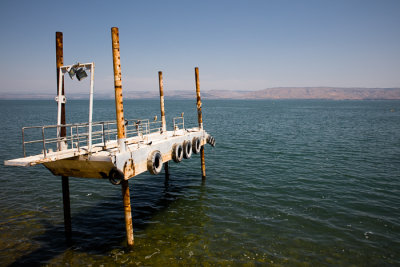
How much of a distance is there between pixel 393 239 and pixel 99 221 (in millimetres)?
14021

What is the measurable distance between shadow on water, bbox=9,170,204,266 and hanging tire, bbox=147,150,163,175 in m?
3.00

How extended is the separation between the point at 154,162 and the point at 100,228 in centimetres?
428

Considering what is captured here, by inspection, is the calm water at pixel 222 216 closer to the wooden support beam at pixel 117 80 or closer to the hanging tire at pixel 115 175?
the hanging tire at pixel 115 175

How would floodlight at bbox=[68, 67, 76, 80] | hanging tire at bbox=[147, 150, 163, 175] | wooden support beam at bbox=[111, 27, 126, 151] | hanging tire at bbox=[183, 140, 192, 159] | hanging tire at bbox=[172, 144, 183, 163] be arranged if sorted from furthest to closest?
hanging tire at bbox=[183, 140, 192, 159] < hanging tire at bbox=[172, 144, 183, 163] < hanging tire at bbox=[147, 150, 163, 175] < floodlight at bbox=[68, 67, 76, 80] < wooden support beam at bbox=[111, 27, 126, 151]

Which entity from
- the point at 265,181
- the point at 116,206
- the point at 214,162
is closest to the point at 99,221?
the point at 116,206

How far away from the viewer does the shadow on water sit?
437 inches

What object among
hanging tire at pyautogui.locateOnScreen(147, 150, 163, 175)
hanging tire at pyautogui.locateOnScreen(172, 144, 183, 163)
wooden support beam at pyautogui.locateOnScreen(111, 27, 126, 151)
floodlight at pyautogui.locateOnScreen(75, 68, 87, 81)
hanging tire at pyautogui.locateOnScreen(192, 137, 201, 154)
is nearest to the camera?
wooden support beam at pyautogui.locateOnScreen(111, 27, 126, 151)

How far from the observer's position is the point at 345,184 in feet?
61.5

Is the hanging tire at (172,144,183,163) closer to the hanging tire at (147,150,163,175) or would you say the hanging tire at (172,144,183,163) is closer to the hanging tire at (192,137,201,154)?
the hanging tire at (147,150,163,175)

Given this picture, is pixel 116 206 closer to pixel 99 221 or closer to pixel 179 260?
pixel 99 221

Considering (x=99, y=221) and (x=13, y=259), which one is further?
(x=99, y=221)

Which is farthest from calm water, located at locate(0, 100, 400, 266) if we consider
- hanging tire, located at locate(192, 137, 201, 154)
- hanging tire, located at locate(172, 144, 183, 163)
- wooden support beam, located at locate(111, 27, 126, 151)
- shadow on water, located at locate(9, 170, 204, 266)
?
wooden support beam, located at locate(111, 27, 126, 151)

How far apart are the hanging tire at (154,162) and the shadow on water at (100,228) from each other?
300 cm

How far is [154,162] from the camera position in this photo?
12633 millimetres
